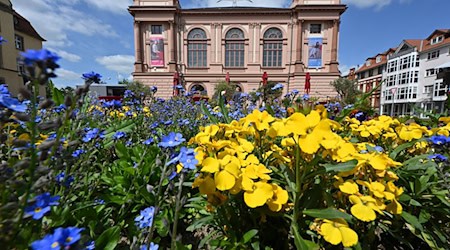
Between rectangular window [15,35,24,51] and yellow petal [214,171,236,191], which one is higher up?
rectangular window [15,35,24,51]

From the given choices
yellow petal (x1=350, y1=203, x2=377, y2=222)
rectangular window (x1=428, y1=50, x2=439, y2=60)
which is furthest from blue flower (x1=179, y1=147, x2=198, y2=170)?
rectangular window (x1=428, y1=50, x2=439, y2=60)

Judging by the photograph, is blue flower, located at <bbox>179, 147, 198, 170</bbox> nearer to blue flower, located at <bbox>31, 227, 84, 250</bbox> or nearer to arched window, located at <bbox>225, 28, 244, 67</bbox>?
blue flower, located at <bbox>31, 227, 84, 250</bbox>

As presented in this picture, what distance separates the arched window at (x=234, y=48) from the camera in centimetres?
2612

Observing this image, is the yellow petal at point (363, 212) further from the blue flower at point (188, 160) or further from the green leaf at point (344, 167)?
the blue flower at point (188, 160)

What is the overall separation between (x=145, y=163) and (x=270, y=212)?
36.0 inches

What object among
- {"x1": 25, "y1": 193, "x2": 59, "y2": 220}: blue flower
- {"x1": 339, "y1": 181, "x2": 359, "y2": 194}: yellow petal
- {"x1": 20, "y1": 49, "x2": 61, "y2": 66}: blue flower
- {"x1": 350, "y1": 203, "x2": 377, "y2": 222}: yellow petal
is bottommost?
{"x1": 350, "y1": 203, "x2": 377, "y2": 222}: yellow petal

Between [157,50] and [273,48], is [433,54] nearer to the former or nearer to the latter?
[273,48]

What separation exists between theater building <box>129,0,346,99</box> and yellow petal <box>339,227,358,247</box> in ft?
80.0

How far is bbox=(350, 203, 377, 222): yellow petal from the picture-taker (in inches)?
33.1

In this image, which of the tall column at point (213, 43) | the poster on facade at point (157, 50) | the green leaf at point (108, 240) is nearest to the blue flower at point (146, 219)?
the green leaf at point (108, 240)

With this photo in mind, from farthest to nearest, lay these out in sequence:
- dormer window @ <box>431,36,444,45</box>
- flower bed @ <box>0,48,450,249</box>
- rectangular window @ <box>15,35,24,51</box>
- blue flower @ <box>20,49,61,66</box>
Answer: dormer window @ <box>431,36,444,45</box> < rectangular window @ <box>15,35,24,51</box> < flower bed @ <box>0,48,450,249</box> < blue flower @ <box>20,49,61,66</box>

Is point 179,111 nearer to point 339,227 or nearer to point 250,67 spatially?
point 339,227

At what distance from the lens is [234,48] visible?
26375 millimetres

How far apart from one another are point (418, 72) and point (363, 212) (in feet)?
127
